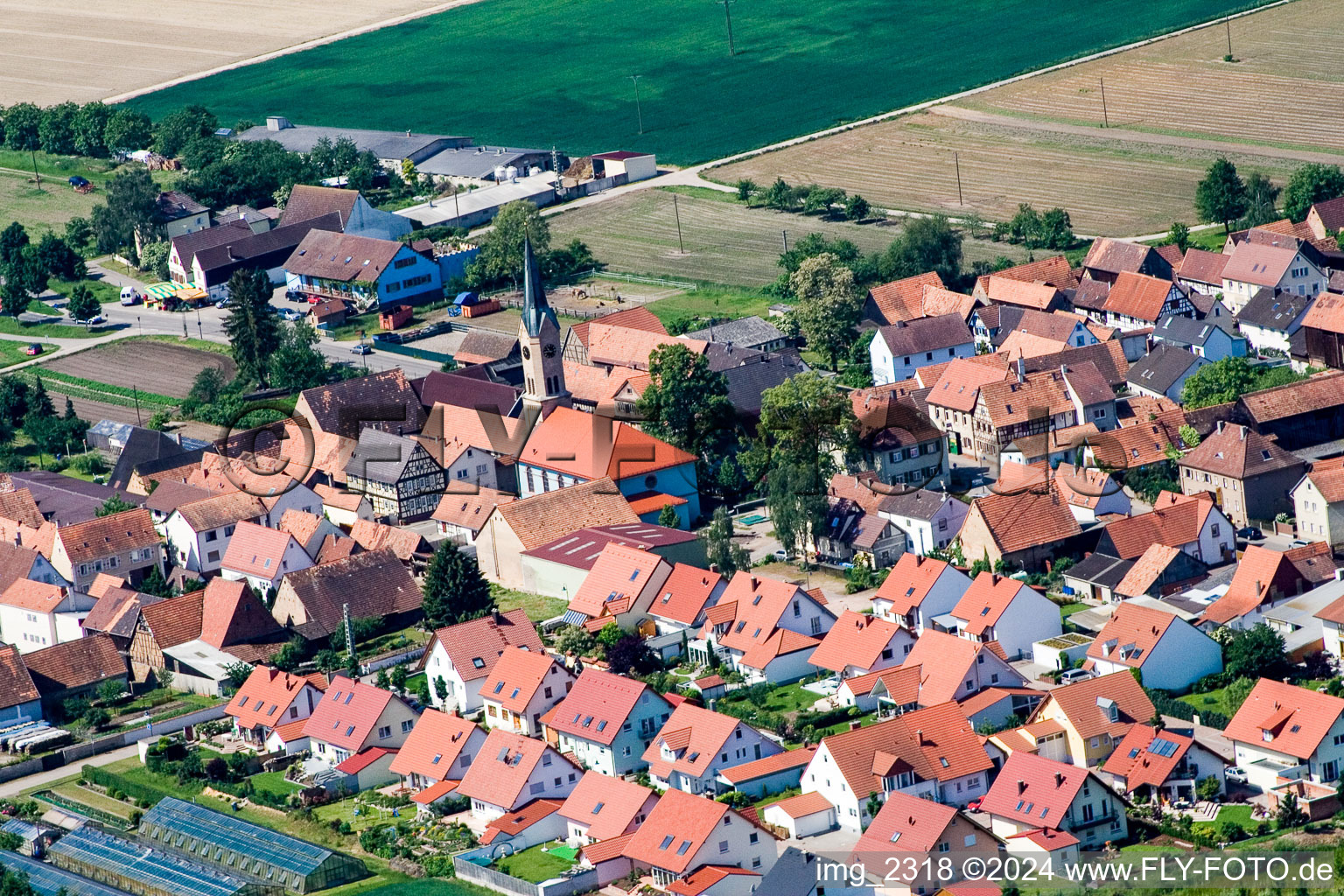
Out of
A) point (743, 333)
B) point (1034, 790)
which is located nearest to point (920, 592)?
point (1034, 790)

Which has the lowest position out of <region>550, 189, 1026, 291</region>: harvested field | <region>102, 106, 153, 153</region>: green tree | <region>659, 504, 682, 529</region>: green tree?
<region>659, 504, 682, 529</region>: green tree

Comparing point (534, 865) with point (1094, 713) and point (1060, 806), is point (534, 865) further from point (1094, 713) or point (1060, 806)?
point (1094, 713)

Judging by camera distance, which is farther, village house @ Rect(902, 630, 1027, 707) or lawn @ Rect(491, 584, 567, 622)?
lawn @ Rect(491, 584, 567, 622)

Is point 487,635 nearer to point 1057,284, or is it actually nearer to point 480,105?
point 1057,284

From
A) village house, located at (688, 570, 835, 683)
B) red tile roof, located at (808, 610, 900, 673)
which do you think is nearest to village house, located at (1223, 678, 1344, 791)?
red tile roof, located at (808, 610, 900, 673)

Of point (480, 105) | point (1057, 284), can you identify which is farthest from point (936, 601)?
point (480, 105)

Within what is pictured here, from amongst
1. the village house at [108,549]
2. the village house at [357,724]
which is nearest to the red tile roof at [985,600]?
the village house at [357,724]

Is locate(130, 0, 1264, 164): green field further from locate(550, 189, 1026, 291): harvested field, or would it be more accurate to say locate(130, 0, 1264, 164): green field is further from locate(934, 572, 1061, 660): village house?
locate(934, 572, 1061, 660): village house
